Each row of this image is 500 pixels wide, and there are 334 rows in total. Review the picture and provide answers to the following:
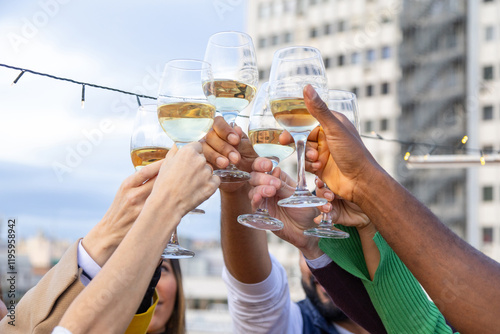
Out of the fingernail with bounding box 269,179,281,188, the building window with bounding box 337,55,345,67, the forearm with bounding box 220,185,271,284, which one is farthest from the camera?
the building window with bounding box 337,55,345,67

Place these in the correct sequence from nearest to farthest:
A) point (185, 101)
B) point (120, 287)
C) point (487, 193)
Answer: point (120, 287) < point (185, 101) < point (487, 193)

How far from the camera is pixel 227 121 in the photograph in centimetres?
205

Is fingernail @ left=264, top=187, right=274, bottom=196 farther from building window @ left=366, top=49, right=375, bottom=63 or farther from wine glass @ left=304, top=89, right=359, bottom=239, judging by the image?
building window @ left=366, top=49, right=375, bottom=63

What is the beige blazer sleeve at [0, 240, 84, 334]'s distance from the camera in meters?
1.76

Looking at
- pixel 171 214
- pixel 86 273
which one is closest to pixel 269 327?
pixel 86 273

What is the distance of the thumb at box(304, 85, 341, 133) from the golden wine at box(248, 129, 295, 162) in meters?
→ 0.26

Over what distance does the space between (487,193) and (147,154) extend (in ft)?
113

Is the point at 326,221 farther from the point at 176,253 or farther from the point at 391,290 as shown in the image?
the point at 176,253

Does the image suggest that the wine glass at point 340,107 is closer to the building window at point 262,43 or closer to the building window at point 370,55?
the building window at point 370,55

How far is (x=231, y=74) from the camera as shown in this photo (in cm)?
195

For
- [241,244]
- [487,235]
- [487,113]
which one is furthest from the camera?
[487,113]

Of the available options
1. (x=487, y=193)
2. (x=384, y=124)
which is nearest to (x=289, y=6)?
(x=384, y=124)

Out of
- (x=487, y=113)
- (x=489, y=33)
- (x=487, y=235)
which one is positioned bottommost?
(x=487, y=235)

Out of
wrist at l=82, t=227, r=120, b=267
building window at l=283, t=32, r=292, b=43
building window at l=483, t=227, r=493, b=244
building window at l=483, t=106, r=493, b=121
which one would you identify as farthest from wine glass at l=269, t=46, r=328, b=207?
building window at l=283, t=32, r=292, b=43
